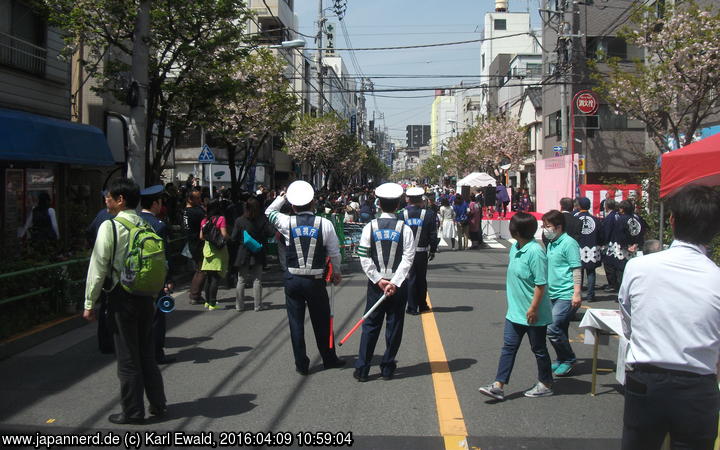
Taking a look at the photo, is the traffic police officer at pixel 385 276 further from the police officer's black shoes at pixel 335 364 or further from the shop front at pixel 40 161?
the shop front at pixel 40 161

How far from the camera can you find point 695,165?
25.6ft

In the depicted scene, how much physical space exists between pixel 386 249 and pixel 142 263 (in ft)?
7.26

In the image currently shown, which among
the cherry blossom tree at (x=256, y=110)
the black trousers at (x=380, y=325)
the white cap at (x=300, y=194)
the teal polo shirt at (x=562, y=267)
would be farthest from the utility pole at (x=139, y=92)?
the cherry blossom tree at (x=256, y=110)

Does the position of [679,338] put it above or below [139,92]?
below

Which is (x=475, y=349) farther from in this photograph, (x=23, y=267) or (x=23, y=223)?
(x=23, y=223)

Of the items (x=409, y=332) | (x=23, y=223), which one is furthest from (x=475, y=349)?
(x=23, y=223)

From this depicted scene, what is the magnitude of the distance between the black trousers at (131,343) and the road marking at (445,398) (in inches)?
89.0

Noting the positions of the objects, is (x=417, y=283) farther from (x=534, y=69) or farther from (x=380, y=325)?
(x=534, y=69)

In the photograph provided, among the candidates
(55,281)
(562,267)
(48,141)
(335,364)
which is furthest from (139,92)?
(562,267)

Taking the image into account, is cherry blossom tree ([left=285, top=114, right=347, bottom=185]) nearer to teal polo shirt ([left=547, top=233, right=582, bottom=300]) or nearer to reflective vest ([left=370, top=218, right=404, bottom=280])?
teal polo shirt ([left=547, top=233, right=582, bottom=300])

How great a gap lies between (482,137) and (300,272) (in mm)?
43069

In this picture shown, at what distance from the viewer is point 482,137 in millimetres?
47344

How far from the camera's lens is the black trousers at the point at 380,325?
5.84 meters

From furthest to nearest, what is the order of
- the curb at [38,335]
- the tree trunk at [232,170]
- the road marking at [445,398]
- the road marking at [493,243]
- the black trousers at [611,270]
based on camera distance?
1. the road marking at [493,243]
2. the tree trunk at [232,170]
3. the black trousers at [611,270]
4. the curb at [38,335]
5. the road marking at [445,398]
